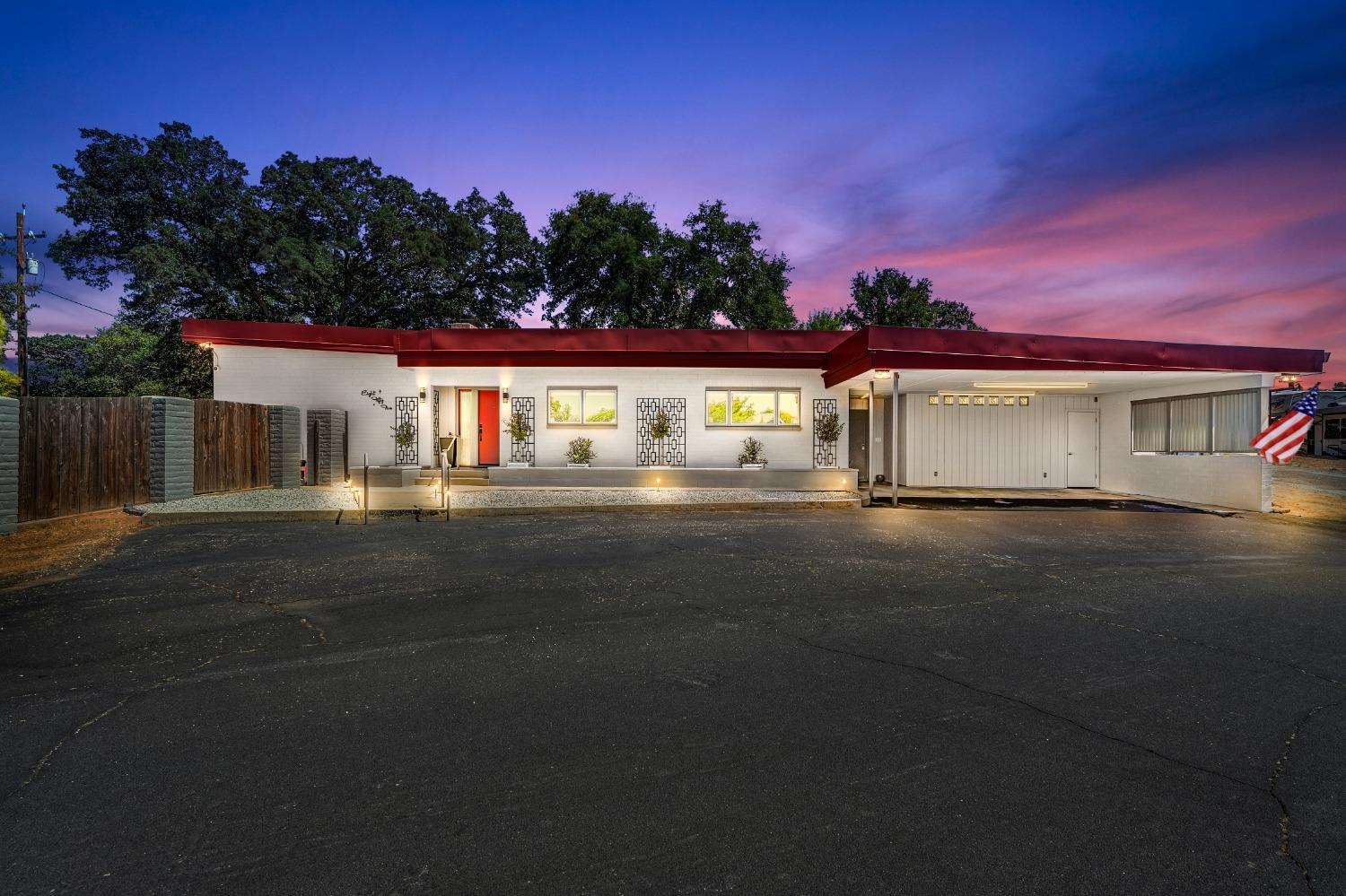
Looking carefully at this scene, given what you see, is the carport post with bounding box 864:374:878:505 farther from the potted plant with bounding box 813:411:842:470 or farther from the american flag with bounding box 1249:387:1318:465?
the american flag with bounding box 1249:387:1318:465

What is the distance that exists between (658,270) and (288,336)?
1750 centimetres

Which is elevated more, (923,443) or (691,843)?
(923,443)

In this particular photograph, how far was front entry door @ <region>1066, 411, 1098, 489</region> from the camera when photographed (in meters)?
17.2

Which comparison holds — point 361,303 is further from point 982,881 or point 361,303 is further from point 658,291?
point 982,881

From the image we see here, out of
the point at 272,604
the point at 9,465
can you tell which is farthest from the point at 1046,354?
the point at 9,465

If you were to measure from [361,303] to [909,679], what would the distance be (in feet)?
106

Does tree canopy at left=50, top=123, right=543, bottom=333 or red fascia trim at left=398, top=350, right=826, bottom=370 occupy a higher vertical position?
tree canopy at left=50, top=123, right=543, bottom=333

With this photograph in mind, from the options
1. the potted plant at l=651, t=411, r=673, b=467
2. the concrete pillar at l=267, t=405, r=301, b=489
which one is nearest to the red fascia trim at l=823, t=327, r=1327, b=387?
the potted plant at l=651, t=411, r=673, b=467

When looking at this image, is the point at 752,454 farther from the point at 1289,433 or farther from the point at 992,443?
the point at 1289,433

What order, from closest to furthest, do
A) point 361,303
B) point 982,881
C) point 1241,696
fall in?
point 982,881, point 1241,696, point 361,303

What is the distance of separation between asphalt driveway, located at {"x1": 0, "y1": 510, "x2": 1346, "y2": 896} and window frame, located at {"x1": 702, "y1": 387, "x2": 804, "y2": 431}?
9.98 meters

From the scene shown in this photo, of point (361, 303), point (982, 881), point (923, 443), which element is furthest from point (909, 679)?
point (361, 303)

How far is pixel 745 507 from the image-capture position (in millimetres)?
12594

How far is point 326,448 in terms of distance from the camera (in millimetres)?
15750
